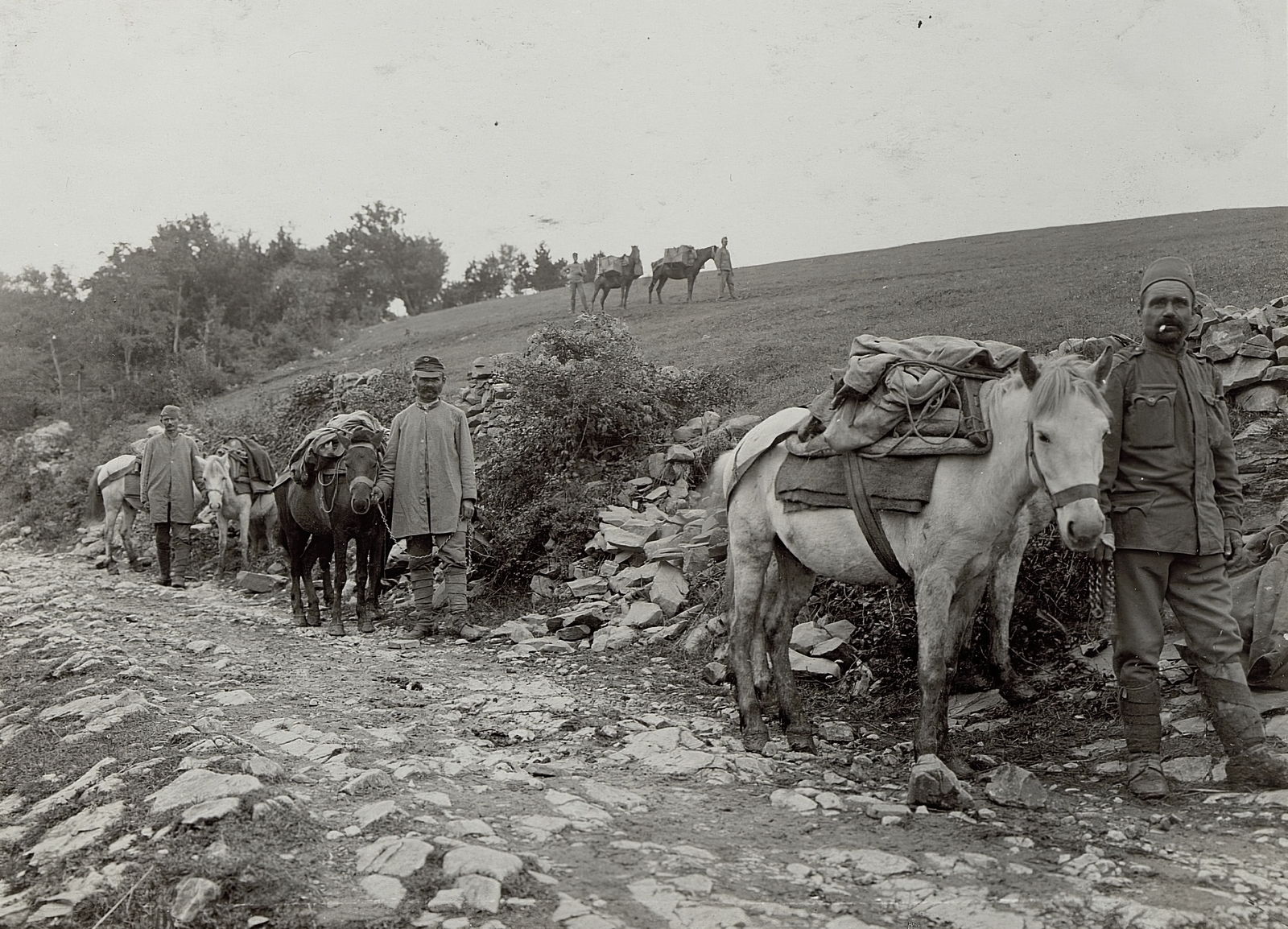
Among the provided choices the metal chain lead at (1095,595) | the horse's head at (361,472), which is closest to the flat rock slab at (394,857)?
the metal chain lead at (1095,595)

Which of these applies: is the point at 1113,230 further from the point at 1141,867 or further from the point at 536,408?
the point at 1141,867

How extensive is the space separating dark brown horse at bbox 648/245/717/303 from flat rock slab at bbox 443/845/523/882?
14.9 metres

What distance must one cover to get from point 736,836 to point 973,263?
31.4 ft

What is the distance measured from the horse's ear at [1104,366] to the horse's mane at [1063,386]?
18 mm

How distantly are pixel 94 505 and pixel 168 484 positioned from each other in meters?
6.17

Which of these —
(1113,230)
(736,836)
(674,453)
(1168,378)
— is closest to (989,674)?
(1168,378)

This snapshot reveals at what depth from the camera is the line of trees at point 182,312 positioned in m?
18.8

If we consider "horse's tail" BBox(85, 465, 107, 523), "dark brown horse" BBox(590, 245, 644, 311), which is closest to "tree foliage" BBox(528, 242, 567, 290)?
"dark brown horse" BBox(590, 245, 644, 311)

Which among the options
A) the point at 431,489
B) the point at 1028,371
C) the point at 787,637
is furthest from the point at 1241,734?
the point at 431,489

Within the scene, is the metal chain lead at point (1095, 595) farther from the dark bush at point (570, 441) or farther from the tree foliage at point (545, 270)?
the tree foliage at point (545, 270)

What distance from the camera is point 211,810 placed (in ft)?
10.3

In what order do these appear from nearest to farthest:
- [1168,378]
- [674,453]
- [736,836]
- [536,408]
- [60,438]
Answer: [736,836], [1168,378], [674,453], [536,408], [60,438]

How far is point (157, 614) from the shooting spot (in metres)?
9.15

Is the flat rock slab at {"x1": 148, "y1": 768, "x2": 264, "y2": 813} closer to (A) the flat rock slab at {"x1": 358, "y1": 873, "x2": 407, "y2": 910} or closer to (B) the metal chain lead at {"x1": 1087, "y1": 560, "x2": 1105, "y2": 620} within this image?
(A) the flat rock slab at {"x1": 358, "y1": 873, "x2": 407, "y2": 910}
